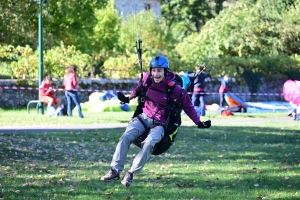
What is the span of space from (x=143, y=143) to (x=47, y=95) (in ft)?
56.5

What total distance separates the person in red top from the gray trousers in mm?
16555

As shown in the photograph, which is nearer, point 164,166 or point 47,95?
point 164,166

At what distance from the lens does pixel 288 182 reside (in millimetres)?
11055

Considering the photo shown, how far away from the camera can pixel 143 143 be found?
9.59m

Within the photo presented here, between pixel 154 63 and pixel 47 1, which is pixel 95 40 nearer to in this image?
pixel 47 1

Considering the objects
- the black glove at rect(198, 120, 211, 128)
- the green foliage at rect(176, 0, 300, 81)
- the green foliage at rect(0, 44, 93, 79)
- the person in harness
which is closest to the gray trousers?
the person in harness

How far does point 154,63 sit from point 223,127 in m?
12.6

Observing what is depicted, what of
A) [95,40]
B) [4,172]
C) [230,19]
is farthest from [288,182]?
[230,19]

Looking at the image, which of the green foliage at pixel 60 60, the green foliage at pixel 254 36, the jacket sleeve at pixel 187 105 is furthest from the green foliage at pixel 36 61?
the jacket sleeve at pixel 187 105

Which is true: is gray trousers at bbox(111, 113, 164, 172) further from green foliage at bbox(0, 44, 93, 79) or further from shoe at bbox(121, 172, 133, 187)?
green foliage at bbox(0, 44, 93, 79)

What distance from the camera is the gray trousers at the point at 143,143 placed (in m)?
9.38

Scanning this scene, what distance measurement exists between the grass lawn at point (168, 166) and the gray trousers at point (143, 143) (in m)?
0.47

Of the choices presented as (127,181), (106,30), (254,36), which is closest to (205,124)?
(127,181)

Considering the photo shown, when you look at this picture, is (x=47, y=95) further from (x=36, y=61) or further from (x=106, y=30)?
(x=106, y=30)
